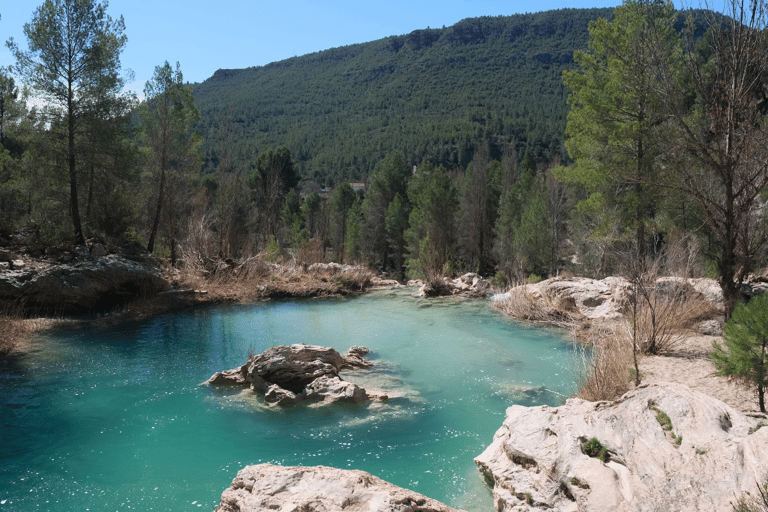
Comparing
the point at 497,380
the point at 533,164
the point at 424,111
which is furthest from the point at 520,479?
the point at 424,111

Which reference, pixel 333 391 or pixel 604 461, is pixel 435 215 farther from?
pixel 604 461

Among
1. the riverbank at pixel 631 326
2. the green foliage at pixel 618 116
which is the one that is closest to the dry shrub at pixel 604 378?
the riverbank at pixel 631 326

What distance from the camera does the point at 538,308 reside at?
13992 mm

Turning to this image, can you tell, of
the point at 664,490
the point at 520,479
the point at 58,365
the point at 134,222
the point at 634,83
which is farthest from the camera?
the point at 134,222

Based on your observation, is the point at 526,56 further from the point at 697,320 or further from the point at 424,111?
the point at 697,320

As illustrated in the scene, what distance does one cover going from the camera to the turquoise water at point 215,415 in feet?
17.1

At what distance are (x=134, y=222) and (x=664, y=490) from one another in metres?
20.4

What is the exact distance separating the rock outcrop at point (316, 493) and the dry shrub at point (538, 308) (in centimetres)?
1023

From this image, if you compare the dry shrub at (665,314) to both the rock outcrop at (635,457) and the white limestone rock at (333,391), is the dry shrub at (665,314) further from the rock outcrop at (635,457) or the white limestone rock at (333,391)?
the white limestone rock at (333,391)

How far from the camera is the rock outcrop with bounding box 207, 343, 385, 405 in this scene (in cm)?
Answer: 745

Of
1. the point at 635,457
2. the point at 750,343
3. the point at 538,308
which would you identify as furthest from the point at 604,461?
the point at 538,308

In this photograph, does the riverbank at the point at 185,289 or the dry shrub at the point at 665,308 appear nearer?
the dry shrub at the point at 665,308

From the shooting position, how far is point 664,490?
3.25 meters

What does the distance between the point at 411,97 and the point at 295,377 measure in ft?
308
